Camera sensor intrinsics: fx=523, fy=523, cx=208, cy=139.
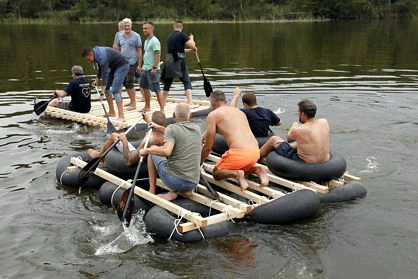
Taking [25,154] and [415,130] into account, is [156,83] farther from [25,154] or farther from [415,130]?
[415,130]

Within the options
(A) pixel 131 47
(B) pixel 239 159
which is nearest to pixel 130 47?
(A) pixel 131 47

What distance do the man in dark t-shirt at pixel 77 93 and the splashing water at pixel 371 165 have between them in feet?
22.0

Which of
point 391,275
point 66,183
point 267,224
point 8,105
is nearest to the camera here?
Result: point 391,275

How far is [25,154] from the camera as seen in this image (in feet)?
33.2

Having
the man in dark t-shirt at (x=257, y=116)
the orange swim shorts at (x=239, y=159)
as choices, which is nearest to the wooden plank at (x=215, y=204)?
the orange swim shorts at (x=239, y=159)

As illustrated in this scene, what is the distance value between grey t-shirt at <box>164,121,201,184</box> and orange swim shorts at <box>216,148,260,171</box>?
0.63 m

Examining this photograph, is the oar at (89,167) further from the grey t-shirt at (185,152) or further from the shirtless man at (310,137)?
the shirtless man at (310,137)

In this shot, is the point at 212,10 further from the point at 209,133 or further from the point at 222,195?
the point at 222,195

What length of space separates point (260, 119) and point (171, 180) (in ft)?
7.62

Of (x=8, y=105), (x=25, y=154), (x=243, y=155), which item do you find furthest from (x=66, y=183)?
(x=8, y=105)

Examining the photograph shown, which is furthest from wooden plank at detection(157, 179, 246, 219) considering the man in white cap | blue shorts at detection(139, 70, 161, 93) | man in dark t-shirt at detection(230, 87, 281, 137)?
the man in white cap

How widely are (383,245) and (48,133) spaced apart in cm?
792

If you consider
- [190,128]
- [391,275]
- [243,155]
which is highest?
[190,128]

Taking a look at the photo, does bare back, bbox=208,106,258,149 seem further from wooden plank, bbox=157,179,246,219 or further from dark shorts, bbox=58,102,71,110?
dark shorts, bbox=58,102,71,110
